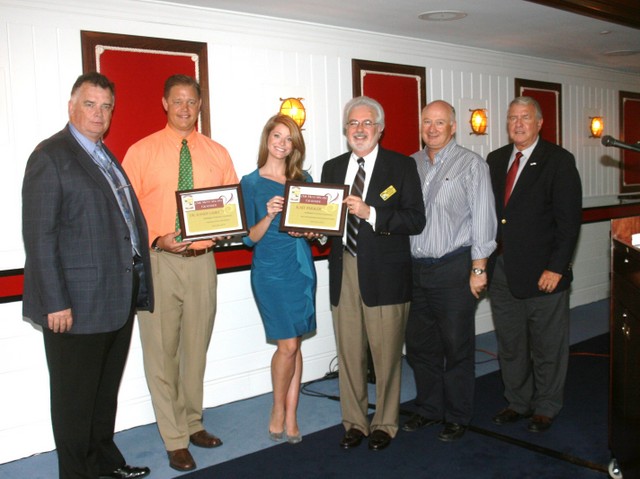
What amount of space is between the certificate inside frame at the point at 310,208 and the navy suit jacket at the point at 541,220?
1.06 metres

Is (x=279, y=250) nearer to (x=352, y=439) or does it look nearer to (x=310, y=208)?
(x=310, y=208)

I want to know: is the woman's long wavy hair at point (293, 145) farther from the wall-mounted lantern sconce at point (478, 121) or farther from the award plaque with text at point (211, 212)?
the wall-mounted lantern sconce at point (478, 121)

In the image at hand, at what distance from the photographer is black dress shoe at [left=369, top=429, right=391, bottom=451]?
3.69 m

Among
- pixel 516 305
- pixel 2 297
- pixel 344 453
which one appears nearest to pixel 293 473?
pixel 344 453

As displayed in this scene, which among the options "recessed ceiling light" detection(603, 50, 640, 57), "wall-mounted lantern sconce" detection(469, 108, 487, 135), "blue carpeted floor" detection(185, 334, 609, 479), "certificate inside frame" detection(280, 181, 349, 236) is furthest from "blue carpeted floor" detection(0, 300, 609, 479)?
"recessed ceiling light" detection(603, 50, 640, 57)

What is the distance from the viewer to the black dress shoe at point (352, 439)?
374cm

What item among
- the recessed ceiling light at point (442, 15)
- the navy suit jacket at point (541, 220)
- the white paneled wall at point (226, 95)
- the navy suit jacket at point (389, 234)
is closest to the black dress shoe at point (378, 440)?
the navy suit jacket at point (389, 234)

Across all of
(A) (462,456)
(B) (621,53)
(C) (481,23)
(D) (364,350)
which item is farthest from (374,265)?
(B) (621,53)

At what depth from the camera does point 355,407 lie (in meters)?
3.78

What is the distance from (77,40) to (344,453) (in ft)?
9.15

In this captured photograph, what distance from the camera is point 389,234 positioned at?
3.56 metres

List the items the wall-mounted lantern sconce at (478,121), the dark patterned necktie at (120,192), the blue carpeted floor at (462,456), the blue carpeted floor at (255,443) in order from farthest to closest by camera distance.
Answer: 1. the wall-mounted lantern sconce at (478,121)
2. the blue carpeted floor at (255,443)
3. the blue carpeted floor at (462,456)
4. the dark patterned necktie at (120,192)

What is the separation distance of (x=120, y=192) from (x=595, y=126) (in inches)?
245

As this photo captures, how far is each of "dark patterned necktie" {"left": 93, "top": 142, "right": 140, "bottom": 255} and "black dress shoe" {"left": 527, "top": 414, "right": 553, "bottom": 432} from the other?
2427 mm
